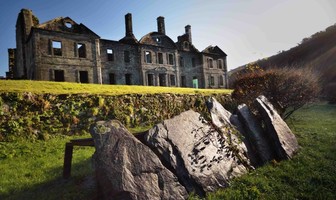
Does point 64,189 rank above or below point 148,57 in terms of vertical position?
below

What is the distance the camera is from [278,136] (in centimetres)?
495

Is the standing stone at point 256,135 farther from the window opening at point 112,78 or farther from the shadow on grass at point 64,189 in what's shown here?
the window opening at point 112,78

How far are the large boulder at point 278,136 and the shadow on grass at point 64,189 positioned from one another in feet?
13.6

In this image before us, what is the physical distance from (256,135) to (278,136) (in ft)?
1.75

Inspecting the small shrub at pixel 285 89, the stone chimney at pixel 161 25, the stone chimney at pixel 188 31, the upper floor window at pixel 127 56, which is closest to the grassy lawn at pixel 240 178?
the small shrub at pixel 285 89

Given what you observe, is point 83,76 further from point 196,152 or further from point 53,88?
point 196,152

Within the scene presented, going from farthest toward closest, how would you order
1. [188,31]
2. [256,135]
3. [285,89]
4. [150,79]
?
[188,31] < [150,79] < [285,89] < [256,135]

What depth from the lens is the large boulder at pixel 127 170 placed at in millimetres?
2717

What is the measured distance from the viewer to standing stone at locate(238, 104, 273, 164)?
4.76 meters

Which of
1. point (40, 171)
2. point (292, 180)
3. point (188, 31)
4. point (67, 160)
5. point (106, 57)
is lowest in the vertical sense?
point (292, 180)

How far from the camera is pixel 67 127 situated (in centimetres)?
870

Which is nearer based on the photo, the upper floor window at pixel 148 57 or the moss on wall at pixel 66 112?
the moss on wall at pixel 66 112

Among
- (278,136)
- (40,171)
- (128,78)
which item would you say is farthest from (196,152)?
(128,78)

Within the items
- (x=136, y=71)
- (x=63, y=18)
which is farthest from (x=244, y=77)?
(x=63, y=18)
